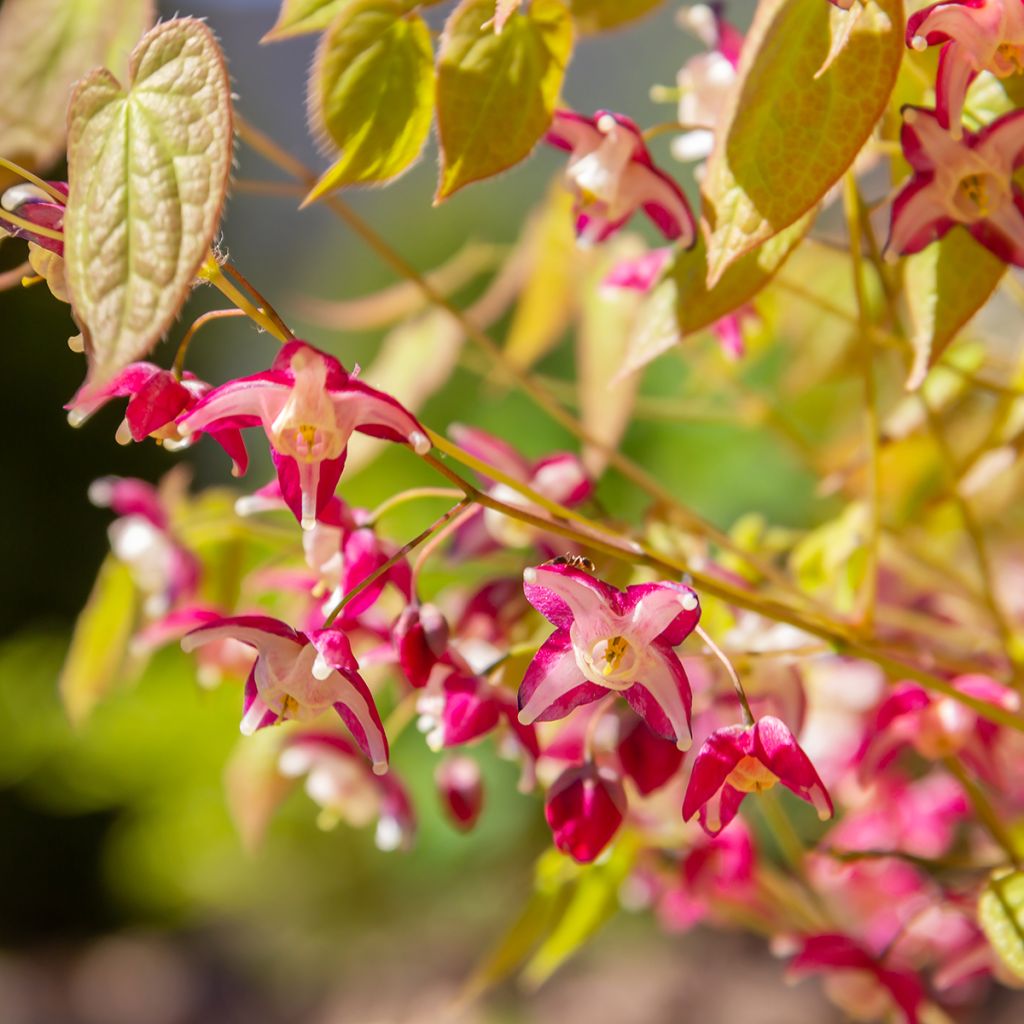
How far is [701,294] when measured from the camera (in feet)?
1.13

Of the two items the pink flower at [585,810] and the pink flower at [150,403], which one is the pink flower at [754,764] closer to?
the pink flower at [585,810]

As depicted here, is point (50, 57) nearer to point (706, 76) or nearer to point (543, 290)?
point (706, 76)

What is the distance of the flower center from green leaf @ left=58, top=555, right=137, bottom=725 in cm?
36

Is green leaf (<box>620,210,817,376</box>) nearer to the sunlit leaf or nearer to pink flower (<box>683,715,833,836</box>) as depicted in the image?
pink flower (<box>683,715,833,836</box>)

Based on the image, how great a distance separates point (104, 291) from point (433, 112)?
13 cm

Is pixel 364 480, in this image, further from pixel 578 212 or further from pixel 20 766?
pixel 578 212

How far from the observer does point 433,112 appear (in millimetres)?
330

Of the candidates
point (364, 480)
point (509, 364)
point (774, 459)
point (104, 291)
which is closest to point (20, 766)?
point (364, 480)

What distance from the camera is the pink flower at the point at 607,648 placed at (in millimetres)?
299

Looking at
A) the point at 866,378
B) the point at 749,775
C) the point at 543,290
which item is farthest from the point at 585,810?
the point at 543,290

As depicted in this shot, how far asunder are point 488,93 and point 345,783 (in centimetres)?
35

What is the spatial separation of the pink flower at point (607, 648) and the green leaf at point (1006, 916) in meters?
0.14

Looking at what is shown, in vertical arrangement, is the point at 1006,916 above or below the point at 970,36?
below

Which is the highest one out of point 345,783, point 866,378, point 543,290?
point 866,378
